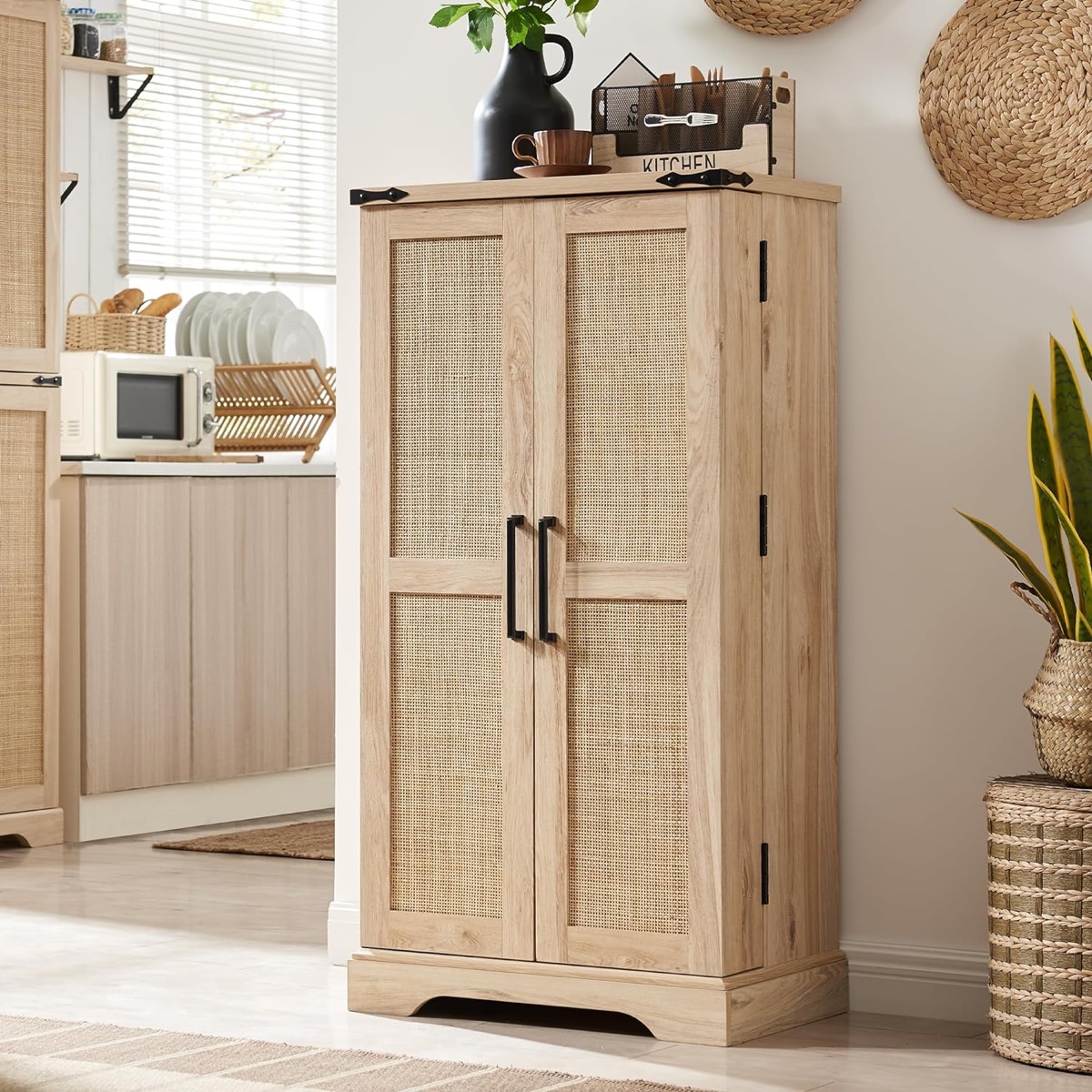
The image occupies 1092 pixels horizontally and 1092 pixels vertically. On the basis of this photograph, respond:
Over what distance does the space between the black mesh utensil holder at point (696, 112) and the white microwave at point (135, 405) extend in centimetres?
255

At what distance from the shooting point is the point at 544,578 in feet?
11.1

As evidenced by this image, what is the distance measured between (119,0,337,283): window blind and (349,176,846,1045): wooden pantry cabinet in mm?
3543

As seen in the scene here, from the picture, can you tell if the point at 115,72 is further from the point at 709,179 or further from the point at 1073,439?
the point at 1073,439

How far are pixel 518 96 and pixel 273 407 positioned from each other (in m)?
2.93

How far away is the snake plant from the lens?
3.17 m

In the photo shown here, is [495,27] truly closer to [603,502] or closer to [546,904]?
[603,502]

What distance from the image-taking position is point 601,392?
11.0 ft

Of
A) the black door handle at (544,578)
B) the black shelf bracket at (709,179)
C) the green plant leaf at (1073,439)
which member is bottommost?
the black door handle at (544,578)

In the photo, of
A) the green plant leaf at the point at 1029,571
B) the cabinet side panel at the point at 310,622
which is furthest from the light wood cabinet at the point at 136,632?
the green plant leaf at the point at 1029,571

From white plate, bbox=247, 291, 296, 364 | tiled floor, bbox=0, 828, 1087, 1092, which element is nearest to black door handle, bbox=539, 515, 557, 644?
tiled floor, bbox=0, 828, 1087, 1092

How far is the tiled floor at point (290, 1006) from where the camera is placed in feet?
10.2

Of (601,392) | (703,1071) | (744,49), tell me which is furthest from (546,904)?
(744,49)

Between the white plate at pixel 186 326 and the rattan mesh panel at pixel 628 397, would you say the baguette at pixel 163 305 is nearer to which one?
the white plate at pixel 186 326

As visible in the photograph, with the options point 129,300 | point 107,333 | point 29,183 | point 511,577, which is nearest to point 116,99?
point 129,300
